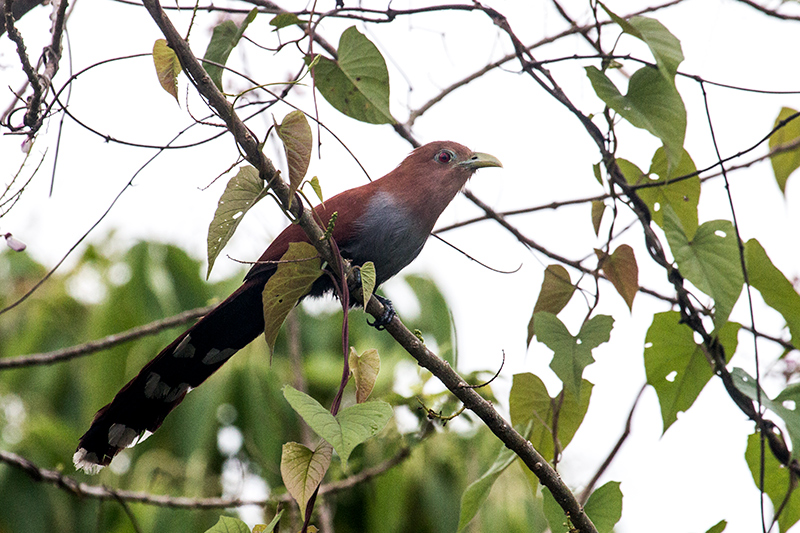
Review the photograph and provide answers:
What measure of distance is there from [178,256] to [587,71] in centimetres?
347

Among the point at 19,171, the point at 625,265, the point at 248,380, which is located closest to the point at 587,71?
the point at 625,265

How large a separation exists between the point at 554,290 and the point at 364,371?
36.0 inches

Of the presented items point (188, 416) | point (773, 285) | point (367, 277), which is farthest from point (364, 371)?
point (188, 416)

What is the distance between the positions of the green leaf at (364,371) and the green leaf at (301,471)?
6.3 inches

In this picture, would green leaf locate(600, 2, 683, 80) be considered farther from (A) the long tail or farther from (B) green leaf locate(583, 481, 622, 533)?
(A) the long tail

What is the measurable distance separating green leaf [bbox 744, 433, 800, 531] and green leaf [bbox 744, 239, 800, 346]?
1.12ft

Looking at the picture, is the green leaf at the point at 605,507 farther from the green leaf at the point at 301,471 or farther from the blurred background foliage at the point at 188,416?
the blurred background foliage at the point at 188,416

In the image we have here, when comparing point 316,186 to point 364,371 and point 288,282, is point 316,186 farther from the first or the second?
point 364,371

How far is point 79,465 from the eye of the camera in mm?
A: 2188

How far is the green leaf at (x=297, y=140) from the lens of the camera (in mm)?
1413

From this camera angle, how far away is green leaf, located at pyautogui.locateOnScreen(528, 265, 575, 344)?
2166mm

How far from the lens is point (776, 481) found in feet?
6.85

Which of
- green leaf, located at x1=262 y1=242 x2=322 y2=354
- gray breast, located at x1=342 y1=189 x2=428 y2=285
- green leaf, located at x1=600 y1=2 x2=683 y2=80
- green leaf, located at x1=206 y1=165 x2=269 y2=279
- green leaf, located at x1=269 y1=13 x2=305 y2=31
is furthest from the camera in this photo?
gray breast, located at x1=342 y1=189 x2=428 y2=285

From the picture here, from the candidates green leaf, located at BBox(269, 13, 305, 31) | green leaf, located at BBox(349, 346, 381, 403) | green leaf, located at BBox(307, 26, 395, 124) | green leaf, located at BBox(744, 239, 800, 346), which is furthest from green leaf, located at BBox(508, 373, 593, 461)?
green leaf, located at BBox(269, 13, 305, 31)
